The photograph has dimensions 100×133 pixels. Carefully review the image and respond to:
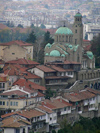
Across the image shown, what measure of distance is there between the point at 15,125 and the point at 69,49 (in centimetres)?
3111

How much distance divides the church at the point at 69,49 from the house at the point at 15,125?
25713mm

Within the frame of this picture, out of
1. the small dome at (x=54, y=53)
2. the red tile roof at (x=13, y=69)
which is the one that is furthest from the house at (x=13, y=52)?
the red tile roof at (x=13, y=69)

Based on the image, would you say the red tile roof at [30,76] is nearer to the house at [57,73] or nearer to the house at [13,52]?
the house at [57,73]

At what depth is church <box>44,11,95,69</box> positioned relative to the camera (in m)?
80.6

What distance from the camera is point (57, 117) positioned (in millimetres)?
61625

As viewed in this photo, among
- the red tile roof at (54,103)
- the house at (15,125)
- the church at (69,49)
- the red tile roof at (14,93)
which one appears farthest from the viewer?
the church at (69,49)

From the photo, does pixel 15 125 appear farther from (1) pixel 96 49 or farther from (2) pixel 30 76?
(1) pixel 96 49

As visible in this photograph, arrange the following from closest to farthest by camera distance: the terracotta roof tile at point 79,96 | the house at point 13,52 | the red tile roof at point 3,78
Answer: the red tile roof at point 3,78, the terracotta roof tile at point 79,96, the house at point 13,52

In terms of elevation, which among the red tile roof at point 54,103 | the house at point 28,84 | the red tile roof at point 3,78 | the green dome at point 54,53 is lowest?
the red tile roof at point 54,103

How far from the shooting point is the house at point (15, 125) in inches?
2069

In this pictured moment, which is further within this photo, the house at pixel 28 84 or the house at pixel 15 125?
the house at pixel 28 84

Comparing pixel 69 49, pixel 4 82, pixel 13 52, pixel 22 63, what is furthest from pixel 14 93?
pixel 69 49

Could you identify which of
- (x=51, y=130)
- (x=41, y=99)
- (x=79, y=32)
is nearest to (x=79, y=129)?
(x=51, y=130)

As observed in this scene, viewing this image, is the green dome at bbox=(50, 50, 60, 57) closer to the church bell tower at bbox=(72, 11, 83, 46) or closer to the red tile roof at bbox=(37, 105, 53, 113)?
the church bell tower at bbox=(72, 11, 83, 46)
